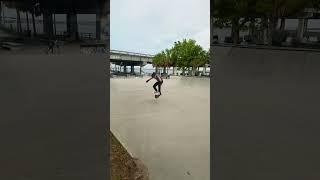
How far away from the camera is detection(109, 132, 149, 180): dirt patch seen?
18.6 ft

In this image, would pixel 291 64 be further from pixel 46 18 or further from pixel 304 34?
pixel 46 18

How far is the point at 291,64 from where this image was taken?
202 inches

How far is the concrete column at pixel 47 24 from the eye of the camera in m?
5.29

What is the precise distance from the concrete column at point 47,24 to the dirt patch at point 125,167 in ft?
6.28

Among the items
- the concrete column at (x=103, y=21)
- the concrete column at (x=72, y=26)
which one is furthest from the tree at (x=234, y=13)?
the concrete column at (x=72, y=26)

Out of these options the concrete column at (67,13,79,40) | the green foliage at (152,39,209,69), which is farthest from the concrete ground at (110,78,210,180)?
the green foliage at (152,39,209,69)

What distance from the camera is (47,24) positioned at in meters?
5.30

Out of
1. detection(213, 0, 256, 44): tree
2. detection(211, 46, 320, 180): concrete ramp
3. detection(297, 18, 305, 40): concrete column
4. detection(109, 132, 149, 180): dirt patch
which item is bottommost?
detection(109, 132, 149, 180): dirt patch

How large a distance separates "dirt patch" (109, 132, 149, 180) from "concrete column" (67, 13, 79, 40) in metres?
1.77

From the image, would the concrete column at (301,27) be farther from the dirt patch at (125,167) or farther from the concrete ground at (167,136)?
the dirt patch at (125,167)

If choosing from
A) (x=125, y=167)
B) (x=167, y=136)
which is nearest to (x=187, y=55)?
(x=167, y=136)

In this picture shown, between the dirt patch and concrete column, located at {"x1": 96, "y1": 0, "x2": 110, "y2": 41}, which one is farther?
the dirt patch

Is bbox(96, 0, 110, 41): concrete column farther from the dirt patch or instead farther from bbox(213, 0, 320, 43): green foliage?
the dirt patch

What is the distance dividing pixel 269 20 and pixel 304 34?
0.53 meters
